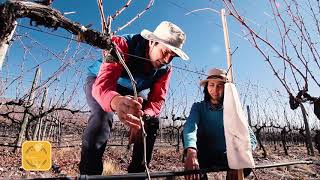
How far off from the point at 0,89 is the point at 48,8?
720 centimetres

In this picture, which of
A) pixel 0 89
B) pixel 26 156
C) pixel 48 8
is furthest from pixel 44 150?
pixel 0 89

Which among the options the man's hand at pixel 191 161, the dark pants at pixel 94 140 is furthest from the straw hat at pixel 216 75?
the dark pants at pixel 94 140

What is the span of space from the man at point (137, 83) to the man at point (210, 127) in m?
0.32

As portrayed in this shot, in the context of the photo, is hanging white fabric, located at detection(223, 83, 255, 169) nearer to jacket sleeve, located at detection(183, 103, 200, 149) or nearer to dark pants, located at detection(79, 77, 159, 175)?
jacket sleeve, located at detection(183, 103, 200, 149)

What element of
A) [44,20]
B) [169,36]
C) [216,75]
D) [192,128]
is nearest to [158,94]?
[192,128]

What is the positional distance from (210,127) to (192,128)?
0.84 ft

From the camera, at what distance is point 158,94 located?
2.48 m

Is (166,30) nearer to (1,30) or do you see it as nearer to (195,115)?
(195,115)

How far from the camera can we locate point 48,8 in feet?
3.70

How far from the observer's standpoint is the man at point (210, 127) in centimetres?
246

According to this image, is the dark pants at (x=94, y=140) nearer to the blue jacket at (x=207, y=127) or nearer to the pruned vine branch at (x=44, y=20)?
the blue jacket at (x=207, y=127)

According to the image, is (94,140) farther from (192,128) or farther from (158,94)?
(192,128)

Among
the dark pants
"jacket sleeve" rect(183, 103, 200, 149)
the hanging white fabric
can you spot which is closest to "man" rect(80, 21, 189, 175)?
the dark pants

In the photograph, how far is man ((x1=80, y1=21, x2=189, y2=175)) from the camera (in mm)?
1917
